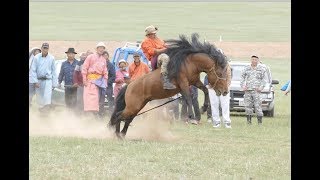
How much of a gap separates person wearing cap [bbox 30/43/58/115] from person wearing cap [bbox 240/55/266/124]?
4.83m

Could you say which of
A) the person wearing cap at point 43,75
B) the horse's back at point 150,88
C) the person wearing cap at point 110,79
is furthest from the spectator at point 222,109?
the person wearing cap at point 43,75

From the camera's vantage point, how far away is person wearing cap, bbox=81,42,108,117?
20.1m

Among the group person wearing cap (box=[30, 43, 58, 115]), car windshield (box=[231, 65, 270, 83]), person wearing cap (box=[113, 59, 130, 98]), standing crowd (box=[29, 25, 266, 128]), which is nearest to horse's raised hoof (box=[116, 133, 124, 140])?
standing crowd (box=[29, 25, 266, 128])

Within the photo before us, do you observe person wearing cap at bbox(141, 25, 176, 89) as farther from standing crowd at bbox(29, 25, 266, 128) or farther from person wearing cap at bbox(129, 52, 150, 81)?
person wearing cap at bbox(129, 52, 150, 81)

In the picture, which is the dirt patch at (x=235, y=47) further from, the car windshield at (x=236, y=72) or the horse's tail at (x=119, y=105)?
the horse's tail at (x=119, y=105)

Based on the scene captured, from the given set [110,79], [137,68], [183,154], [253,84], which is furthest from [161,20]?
[183,154]

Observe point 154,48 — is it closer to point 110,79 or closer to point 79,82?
point 110,79

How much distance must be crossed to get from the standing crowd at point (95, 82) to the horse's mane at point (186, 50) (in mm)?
2493

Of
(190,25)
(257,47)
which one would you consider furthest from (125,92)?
(190,25)

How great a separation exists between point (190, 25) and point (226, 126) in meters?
51.4

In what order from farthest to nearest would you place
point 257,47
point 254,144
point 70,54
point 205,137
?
point 257,47 → point 70,54 → point 205,137 → point 254,144

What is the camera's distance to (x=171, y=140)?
16000 mm

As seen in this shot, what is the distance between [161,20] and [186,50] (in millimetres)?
60083
